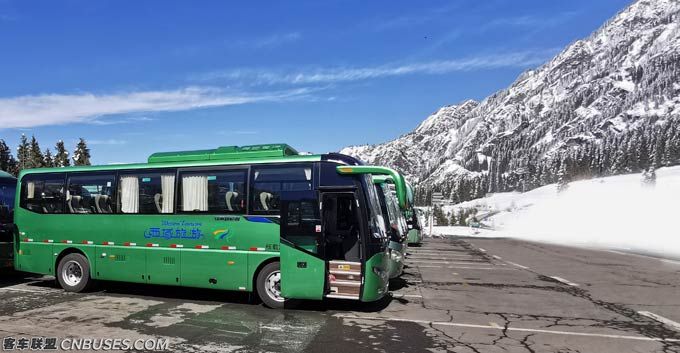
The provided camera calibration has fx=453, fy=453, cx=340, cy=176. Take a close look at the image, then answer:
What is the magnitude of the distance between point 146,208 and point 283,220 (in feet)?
12.7

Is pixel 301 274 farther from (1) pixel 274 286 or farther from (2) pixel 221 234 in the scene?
(2) pixel 221 234

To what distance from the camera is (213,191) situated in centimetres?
1034

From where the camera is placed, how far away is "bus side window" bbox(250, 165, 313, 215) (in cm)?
962

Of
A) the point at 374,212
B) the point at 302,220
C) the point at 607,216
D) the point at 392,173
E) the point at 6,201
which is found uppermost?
the point at 392,173

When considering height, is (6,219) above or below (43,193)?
below

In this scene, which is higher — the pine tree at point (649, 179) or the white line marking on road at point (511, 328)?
the pine tree at point (649, 179)

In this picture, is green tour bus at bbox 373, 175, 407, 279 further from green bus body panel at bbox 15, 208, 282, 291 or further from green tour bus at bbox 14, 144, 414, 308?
green bus body panel at bbox 15, 208, 282, 291

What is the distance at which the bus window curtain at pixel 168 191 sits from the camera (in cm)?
1072

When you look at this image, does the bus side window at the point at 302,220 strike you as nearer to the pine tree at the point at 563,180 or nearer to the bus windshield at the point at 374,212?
the bus windshield at the point at 374,212

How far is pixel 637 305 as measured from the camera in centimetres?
1069

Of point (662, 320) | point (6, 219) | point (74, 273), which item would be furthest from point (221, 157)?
point (662, 320)

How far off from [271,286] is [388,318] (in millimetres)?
2588

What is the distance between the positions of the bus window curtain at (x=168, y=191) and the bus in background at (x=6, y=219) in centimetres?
537

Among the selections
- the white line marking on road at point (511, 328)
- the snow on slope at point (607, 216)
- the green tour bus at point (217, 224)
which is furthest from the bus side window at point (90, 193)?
the snow on slope at point (607, 216)
